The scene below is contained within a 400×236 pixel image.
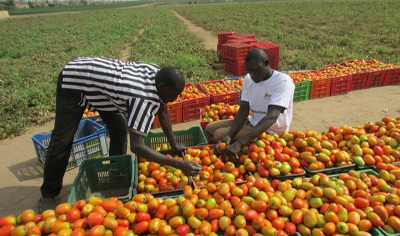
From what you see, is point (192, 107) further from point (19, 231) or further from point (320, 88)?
point (19, 231)

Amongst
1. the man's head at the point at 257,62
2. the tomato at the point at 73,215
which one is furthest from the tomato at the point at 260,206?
the man's head at the point at 257,62

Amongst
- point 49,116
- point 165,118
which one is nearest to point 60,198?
point 165,118

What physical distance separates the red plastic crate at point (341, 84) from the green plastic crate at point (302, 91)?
2.64ft

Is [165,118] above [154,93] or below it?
below

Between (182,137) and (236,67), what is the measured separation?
5.82m

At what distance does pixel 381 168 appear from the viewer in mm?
3477

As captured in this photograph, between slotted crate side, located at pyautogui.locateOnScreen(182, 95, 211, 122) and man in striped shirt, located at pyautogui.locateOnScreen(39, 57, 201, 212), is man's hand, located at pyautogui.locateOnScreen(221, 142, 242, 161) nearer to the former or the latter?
man in striped shirt, located at pyautogui.locateOnScreen(39, 57, 201, 212)

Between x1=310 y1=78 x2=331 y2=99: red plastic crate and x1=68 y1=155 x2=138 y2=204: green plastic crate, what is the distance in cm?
585

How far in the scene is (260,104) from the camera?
14.8 feet

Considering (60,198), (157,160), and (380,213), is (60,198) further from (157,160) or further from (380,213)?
(380,213)

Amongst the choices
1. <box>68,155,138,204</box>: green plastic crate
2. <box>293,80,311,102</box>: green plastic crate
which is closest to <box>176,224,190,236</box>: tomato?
<box>68,155,138,204</box>: green plastic crate

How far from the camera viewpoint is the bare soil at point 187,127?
4.69 metres

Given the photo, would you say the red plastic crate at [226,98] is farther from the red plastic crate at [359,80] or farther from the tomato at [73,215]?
the tomato at [73,215]

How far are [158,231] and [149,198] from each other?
0.43m
